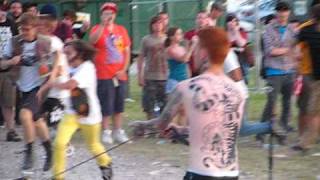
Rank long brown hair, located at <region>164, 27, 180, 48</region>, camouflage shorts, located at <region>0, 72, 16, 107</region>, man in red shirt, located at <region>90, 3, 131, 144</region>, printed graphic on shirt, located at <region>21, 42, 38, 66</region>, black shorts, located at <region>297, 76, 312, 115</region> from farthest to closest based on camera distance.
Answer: camouflage shorts, located at <region>0, 72, 16, 107</region>
long brown hair, located at <region>164, 27, 180, 48</region>
man in red shirt, located at <region>90, 3, 131, 144</region>
black shorts, located at <region>297, 76, 312, 115</region>
printed graphic on shirt, located at <region>21, 42, 38, 66</region>

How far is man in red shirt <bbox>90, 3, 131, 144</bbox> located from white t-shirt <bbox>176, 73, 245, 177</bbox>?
510 centimetres

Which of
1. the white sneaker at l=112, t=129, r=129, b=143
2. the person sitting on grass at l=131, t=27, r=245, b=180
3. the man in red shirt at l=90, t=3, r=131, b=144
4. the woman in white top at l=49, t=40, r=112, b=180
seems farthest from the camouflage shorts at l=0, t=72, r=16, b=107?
the person sitting on grass at l=131, t=27, r=245, b=180

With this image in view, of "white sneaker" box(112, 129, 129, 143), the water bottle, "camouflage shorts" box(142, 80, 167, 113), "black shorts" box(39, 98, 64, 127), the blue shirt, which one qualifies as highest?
the blue shirt

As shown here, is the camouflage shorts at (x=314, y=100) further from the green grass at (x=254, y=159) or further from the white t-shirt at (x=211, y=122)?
the white t-shirt at (x=211, y=122)

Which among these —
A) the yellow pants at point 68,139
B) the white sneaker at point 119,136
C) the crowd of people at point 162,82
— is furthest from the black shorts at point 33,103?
the white sneaker at point 119,136

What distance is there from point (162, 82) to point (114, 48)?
3.60ft

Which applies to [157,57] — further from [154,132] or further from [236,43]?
[154,132]

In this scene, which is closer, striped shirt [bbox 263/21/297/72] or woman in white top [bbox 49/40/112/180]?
woman in white top [bbox 49/40/112/180]

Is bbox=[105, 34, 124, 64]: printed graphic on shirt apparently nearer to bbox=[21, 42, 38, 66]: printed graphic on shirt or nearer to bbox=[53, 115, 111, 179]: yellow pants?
bbox=[21, 42, 38, 66]: printed graphic on shirt

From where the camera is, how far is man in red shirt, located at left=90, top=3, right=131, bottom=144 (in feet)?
32.4

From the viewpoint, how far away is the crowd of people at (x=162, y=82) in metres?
4.87

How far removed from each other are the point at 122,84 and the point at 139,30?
19.4ft

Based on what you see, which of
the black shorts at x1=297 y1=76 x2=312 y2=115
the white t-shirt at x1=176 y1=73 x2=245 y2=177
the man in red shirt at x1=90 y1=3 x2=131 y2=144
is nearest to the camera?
the white t-shirt at x1=176 y1=73 x2=245 y2=177

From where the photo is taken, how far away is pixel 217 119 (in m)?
4.86
